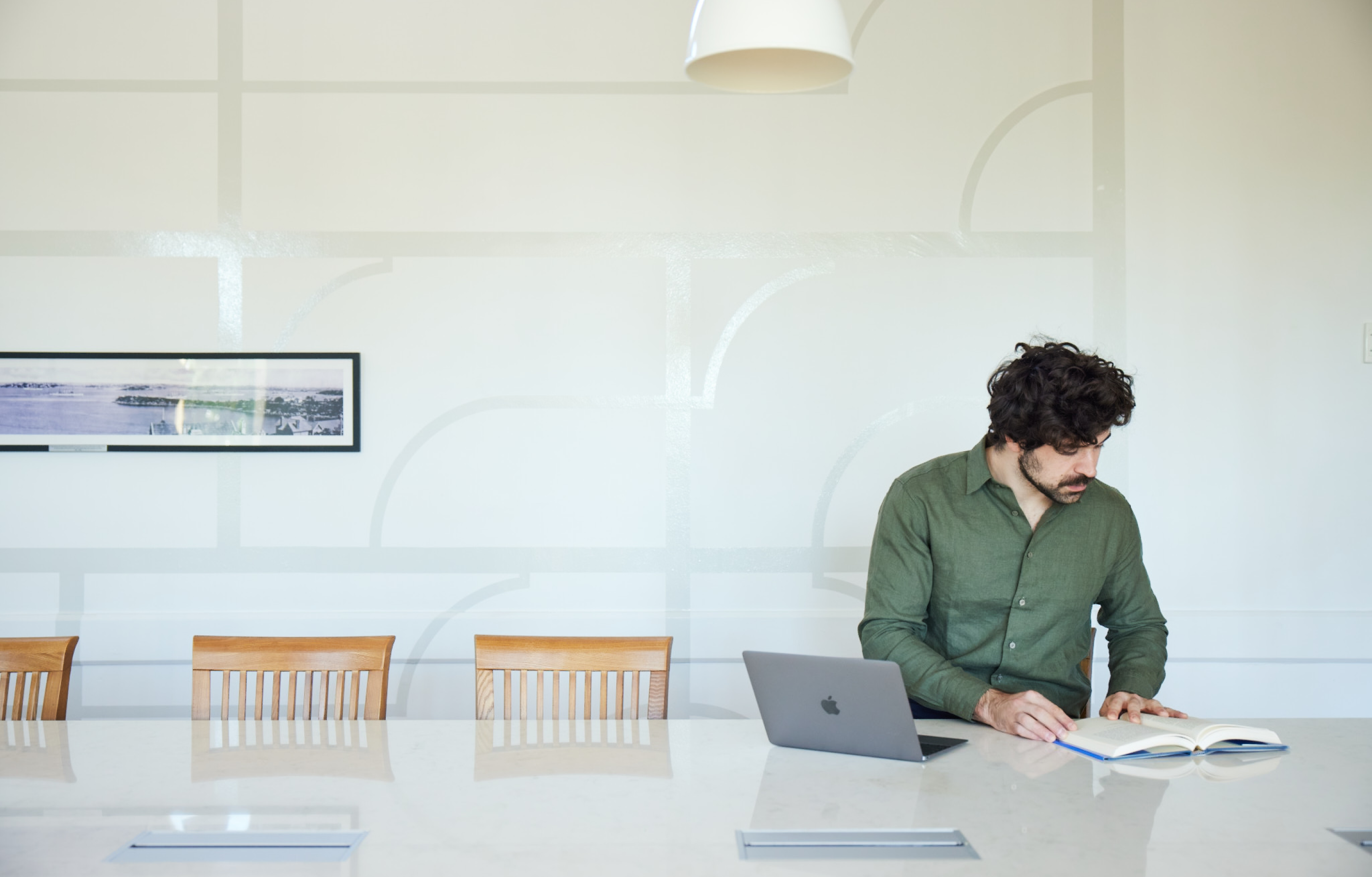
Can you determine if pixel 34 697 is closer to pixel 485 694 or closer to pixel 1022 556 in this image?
pixel 485 694

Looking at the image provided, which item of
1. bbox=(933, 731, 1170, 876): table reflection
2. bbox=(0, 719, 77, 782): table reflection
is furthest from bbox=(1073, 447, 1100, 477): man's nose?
bbox=(0, 719, 77, 782): table reflection

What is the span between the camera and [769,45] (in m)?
1.69

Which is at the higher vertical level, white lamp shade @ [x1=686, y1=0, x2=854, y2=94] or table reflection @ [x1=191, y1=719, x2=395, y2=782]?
white lamp shade @ [x1=686, y1=0, x2=854, y2=94]

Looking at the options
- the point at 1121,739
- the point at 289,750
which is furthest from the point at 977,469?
the point at 289,750

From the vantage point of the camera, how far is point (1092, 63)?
3330mm

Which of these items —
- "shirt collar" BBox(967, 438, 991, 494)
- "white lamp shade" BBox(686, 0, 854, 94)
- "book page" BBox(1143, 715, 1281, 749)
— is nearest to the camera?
"white lamp shade" BBox(686, 0, 854, 94)

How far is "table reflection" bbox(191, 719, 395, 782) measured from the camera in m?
1.74

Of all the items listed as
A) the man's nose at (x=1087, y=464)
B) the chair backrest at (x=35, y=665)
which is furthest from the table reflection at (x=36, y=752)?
the man's nose at (x=1087, y=464)

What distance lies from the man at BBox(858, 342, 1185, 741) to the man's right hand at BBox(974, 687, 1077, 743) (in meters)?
0.14

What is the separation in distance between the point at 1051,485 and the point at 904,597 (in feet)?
1.27

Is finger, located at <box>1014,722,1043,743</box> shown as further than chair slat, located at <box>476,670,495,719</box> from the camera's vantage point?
No

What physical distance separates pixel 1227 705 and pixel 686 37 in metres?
2.70

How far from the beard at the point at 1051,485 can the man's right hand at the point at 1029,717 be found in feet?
1.52

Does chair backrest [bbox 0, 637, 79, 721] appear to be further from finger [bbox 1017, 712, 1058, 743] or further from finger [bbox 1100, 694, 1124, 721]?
finger [bbox 1100, 694, 1124, 721]
